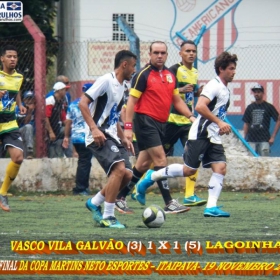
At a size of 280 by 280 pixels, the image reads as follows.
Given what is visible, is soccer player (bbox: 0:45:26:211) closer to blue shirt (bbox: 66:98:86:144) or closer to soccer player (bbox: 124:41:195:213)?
soccer player (bbox: 124:41:195:213)

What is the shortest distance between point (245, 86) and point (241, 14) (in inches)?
130

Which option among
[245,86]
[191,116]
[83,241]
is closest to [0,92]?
[191,116]

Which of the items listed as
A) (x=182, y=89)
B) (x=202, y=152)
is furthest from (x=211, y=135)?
(x=182, y=89)

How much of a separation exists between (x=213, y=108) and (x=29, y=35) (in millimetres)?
8605

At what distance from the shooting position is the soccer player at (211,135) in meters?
11.6

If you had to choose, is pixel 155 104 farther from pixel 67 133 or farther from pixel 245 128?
pixel 245 128

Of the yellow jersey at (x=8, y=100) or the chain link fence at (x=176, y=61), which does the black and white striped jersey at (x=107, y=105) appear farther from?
the chain link fence at (x=176, y=61)

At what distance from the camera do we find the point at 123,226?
10.4 metres

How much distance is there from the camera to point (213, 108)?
11641mm

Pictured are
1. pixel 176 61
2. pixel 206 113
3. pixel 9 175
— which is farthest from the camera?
pixel 176 61

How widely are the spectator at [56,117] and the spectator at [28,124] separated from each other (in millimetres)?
344

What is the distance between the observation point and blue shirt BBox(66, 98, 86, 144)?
16.4 metres

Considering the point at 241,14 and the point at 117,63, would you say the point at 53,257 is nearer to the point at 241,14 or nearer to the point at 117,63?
the point at 117,63

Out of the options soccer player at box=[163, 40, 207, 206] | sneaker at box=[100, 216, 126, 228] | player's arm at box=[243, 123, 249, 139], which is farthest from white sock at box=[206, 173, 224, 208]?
player's arm at box=[243, 123, 249, 139]
